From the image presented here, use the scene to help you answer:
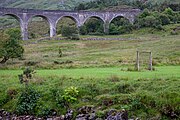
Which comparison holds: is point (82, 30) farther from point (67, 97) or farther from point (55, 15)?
point (67, 97)

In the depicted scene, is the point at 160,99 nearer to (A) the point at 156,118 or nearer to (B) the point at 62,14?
(A) the point at 156,118

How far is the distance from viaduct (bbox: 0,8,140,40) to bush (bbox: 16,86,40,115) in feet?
226

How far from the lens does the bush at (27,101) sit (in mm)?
20312

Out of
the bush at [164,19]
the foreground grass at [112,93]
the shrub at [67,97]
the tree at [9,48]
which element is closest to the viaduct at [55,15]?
the bush at [164,19]

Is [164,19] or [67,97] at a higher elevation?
[164,19]

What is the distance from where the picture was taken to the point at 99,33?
341 ft

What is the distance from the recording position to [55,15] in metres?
99.4

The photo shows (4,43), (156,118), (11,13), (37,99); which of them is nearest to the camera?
(156,118)

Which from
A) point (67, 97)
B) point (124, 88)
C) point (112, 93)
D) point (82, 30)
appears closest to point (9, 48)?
point (67, 97)

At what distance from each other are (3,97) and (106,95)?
7.12 metres

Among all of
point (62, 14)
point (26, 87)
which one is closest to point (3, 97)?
point (26, 87)

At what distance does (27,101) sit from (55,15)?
3172 inches

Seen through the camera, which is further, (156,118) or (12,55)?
(12,55)

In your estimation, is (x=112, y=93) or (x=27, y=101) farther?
(x=27, y=101)
